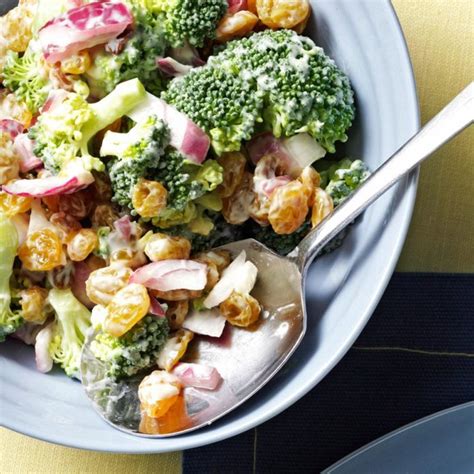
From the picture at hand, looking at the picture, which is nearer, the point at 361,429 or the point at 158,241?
the point at 158,241

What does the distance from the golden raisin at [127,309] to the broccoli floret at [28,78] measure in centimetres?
49

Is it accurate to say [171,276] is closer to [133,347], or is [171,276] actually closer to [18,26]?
[133,347]

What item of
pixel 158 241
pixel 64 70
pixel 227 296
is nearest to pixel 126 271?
pixel 158 241

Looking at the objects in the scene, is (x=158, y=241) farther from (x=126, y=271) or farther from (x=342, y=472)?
(x=342, y=472)

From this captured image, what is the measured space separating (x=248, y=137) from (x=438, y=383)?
0.83 meters

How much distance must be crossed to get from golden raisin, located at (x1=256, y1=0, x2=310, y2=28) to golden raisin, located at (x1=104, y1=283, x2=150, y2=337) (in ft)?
2.08

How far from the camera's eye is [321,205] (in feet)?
4.77

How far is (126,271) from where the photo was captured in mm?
1476

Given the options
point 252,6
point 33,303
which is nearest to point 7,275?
point 33,303

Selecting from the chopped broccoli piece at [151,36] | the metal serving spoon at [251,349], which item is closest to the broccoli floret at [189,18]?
the chopped broccoli piece at [151,36]

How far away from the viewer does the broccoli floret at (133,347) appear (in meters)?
1.45

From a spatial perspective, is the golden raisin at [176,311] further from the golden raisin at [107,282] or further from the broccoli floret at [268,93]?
the broccoli floret at [268,93]

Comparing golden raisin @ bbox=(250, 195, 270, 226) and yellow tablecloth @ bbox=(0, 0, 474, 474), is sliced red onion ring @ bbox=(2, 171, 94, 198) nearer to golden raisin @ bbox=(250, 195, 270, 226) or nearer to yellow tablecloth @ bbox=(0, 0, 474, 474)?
golden raisin @ bbox=(250, 195, 270, 226)

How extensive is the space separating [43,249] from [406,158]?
2.56 ft
